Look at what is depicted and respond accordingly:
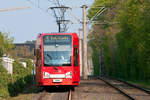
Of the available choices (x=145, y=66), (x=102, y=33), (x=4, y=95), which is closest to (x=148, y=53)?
(x=145, y=66)

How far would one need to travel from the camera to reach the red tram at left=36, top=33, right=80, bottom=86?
19750mm

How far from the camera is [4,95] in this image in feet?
68.7

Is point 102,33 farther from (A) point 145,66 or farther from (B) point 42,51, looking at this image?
(B) point 42,51

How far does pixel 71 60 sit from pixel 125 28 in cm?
1764

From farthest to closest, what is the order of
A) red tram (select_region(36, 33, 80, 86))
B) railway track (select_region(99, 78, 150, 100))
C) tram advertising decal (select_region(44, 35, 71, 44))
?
1. tram advertising decal (select_region(44, 35, 71, 44))
2. red tram (select_region(36, 33, 80, 86))
3. railway track (select_region(99, 78, 150, 100))

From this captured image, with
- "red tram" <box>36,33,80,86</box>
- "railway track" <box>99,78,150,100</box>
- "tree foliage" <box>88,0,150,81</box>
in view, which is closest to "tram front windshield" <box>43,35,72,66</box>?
"red tram" <box>36,33,80,86</box>

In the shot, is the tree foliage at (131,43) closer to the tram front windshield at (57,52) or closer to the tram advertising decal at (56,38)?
the tram advertising decal at (56,38)

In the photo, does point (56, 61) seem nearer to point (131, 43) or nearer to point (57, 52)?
point (57, 52)

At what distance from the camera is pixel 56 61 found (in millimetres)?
19859

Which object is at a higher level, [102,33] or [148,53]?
[102,33]

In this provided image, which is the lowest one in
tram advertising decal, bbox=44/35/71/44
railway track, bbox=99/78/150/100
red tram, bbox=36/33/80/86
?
railway track, bbox=99/78/150/100

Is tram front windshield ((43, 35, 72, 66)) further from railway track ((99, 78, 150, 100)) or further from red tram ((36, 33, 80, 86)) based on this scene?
railway track ((99, 78, 150, 100))

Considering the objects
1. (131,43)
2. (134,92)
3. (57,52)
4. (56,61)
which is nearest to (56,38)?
(57,52)

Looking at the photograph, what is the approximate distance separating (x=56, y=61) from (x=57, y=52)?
48cm
